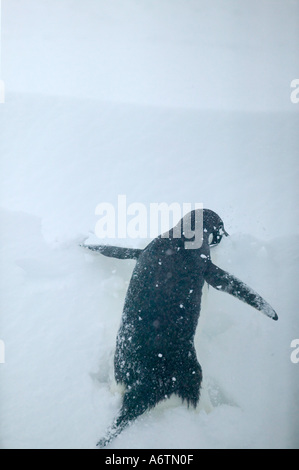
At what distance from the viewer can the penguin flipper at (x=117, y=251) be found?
3.76 feet

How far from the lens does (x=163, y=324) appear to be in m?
1.00

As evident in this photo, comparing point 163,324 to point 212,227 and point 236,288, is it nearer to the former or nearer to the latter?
point 236,288

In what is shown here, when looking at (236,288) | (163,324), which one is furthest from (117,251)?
(236,288)

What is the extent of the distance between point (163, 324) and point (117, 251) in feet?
0.99

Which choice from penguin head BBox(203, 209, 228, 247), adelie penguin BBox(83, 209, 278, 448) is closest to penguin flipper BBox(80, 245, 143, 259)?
adelie penguin BBox(83, 209, 278, 448)

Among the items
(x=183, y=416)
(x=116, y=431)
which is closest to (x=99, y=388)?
(x=116, y=431)

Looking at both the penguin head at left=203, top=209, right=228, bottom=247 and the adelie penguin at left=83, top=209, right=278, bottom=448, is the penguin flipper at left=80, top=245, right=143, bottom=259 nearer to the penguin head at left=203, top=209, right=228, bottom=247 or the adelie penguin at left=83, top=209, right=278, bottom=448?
the adelie penguin at left=83, top=209, right=278, bottom=448

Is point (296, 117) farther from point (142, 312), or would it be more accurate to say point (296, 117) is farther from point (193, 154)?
point (142, 312)

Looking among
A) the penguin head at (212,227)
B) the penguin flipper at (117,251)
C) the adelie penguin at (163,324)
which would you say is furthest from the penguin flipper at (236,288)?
the penguin flipper at (117,251)

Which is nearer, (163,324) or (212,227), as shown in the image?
(163,324)

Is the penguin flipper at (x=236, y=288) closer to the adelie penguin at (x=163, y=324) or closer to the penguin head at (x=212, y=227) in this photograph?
the adelie penguin at (x=163, y=324)

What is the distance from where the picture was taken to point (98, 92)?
134 centimetres

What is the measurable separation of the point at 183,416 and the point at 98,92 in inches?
46.0
